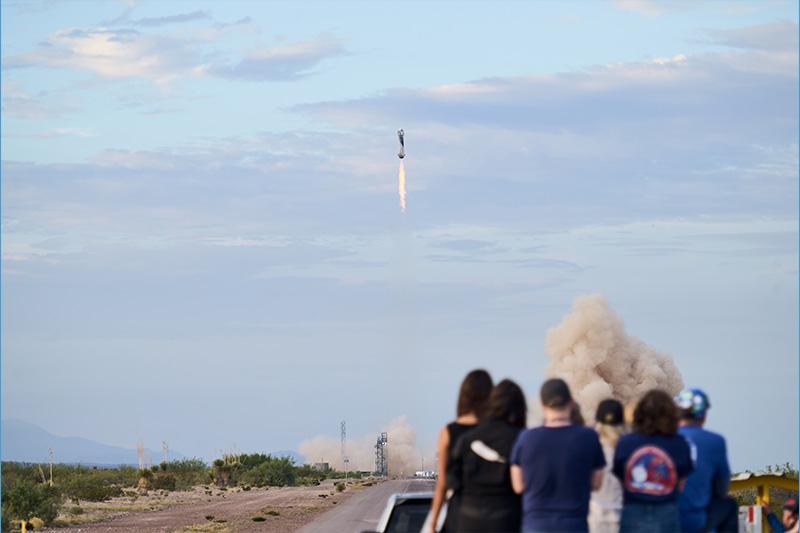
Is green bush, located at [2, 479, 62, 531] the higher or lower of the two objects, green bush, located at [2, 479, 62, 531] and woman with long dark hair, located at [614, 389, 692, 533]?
the lower

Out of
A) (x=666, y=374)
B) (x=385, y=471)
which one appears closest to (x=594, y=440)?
(x=666, y=374)

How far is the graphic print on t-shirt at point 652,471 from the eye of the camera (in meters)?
10.7

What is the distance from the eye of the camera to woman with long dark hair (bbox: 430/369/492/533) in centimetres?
1110

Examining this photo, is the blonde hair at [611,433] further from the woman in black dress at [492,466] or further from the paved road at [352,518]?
the paved road at [352,518]

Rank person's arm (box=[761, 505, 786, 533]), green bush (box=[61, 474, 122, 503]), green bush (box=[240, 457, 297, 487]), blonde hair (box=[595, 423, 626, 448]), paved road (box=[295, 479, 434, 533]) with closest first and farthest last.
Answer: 1. blonde hair (box=[595, 423, 626, 448])
2. person's arm (box=[761, 505, 786, 533])
3. paved road (box=[295, 479, 434, 533])
4. green bush (box=[61, 474, 122, 503])
5. green bush (box=[240, 457, 297, 487])

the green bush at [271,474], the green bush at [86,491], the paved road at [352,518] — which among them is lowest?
the green bush at [271,474]

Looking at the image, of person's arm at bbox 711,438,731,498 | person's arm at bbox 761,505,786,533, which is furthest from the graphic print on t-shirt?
person's arm at bbox 761,505,786,533

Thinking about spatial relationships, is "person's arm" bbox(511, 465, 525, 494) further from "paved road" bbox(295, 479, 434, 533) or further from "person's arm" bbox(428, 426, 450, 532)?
"paved road" bbox(295, 479, 434, 533)

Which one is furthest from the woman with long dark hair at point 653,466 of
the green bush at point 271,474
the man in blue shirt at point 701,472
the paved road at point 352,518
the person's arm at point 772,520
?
the green bush at point 271,474

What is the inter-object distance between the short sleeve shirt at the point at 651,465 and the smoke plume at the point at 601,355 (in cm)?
6193

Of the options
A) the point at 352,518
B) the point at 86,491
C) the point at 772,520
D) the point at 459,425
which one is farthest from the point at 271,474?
the point at 459,425

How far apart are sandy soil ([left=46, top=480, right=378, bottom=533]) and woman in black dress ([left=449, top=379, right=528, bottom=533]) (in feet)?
140

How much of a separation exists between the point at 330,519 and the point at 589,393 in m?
16.9

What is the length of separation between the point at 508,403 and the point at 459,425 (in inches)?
20.2
